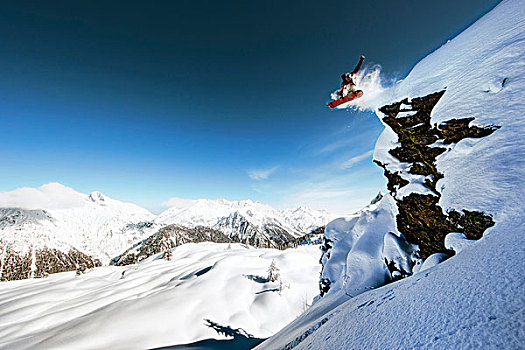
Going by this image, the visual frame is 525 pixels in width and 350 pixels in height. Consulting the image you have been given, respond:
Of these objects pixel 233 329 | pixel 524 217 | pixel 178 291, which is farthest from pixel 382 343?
pixel 178 291

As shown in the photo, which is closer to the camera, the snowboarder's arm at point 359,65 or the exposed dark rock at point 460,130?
the exposed dark rock at point 460,130

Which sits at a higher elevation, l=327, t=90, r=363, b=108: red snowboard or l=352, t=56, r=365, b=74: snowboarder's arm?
l=352, t=56, r=365, b=74: snowboarder's arm

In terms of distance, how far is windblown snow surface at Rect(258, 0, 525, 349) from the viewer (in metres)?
1.85

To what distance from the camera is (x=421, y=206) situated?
8352 millimetres

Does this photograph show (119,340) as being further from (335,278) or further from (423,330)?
(423,330)

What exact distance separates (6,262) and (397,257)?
255 meters

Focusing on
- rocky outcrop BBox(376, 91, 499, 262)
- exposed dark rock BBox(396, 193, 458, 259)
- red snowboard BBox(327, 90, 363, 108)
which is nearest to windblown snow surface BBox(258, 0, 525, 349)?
rocky outcrop BBox(376, 91, 499, 262)

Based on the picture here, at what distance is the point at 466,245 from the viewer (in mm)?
5543

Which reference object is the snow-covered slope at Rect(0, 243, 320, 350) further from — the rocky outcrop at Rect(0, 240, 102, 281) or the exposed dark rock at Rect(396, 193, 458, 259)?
the rocky outcrop at Rect(0, 240, 102, 281)

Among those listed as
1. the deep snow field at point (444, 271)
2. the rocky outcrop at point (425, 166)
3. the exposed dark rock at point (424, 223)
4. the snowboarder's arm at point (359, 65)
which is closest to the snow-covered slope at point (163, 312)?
the deep snow field at point (444, 271)

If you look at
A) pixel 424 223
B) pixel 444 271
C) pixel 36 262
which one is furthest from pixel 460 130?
pixel 36 262

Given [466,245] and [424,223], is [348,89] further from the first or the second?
[466,245]

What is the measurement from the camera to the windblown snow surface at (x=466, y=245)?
72.9 inches

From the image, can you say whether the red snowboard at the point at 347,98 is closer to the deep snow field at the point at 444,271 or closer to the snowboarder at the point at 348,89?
the snowboarder at the point at 348,89
